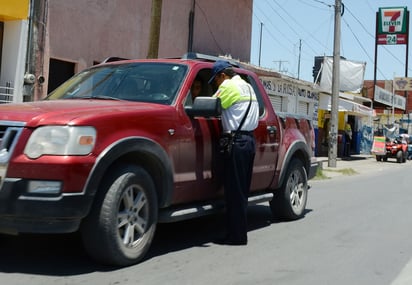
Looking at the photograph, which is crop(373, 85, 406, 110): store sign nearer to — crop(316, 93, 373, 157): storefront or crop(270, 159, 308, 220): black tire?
crop(316, 93, 373, 157): storefront

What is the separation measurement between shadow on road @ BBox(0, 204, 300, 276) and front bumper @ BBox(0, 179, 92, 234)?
1.87ft

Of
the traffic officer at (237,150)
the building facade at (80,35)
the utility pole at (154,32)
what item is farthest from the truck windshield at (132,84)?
the utility pole at (154,32)

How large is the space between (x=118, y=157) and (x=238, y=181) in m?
1.66

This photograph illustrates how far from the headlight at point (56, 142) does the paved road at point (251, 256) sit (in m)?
1.07

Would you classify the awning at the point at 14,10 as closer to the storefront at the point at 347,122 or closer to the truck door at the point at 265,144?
the truck door at the point at 265,144

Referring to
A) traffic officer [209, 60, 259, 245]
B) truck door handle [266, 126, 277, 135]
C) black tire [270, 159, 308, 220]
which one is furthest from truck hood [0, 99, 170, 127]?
black tire [270, 159, 308, 220]

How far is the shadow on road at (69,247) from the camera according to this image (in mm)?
4892

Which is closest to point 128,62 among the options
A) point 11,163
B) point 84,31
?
point 11,163

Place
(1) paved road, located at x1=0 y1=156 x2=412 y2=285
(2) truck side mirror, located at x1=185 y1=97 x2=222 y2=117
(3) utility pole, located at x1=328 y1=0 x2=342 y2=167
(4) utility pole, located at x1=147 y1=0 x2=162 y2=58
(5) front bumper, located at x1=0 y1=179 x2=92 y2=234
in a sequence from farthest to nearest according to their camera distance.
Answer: (3) utility pole, located at x1=328 y1=0 x2=342 y2=167 → (4) utility pole, located at x1=147 y1=0 x2=162 y2=58 → (2) truck side mirror, located at x1=185 y1=97 x2=222 y2=117 → (1) paved road, located at x1=0 y1=156 x2=412 y2=285 → (5) front bumper, located at x1=0 y1=179 x2=92 y2=234

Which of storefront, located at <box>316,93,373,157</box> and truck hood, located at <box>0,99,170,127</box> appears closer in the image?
truck hood, located at <box>0,99,170,127</box>

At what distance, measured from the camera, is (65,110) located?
4.74m

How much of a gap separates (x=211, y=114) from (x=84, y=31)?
33.5 ft

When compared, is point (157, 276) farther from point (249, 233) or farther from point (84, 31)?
point (84, 31)

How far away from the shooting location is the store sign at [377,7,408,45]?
37844 millimetres
